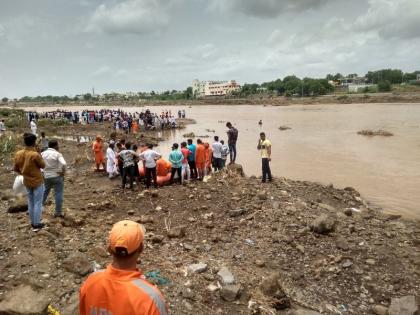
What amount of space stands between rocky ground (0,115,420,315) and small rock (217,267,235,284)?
0.06 feet

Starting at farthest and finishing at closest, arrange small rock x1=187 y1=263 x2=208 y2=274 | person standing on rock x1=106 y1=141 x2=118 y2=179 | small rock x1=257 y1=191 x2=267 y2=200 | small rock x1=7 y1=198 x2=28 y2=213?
person standing on rock x1=106 y1=141 x2=118 y2=179
small rock x1=257 y1=191 x2=267 y2=200
small rock x1=7 y1=198 x2=28 y2=213
small rock x1=187 y1=263 x2=208 y2=274

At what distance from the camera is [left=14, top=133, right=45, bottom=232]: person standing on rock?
6403 mm

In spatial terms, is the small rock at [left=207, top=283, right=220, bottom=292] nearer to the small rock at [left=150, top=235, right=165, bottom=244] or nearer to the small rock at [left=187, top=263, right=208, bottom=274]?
the small rock at [left=187, top=263, right=208, bottom=274]

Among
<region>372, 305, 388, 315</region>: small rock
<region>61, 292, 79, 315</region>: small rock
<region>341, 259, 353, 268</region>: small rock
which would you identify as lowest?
<region>372, 305, 388, 315</region>: small rock

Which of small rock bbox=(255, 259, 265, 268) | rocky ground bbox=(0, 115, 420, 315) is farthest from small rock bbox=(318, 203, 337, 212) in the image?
small rock bbox=(255, 259, 265, 268)

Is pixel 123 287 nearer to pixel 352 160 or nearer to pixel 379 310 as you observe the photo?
pixel 379 310

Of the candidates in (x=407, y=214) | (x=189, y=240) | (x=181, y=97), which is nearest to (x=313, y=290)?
(x=189, y=240)

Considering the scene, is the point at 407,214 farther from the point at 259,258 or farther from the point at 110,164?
the point at 110,164

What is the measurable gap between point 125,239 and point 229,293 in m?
3.82

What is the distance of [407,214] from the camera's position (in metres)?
11.6

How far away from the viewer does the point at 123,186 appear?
1152cm

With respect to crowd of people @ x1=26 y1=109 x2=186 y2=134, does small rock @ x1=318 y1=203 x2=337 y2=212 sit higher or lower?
lower

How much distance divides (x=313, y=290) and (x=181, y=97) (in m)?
155

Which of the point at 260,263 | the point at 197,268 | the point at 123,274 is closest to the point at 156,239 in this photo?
the point at 197,268
